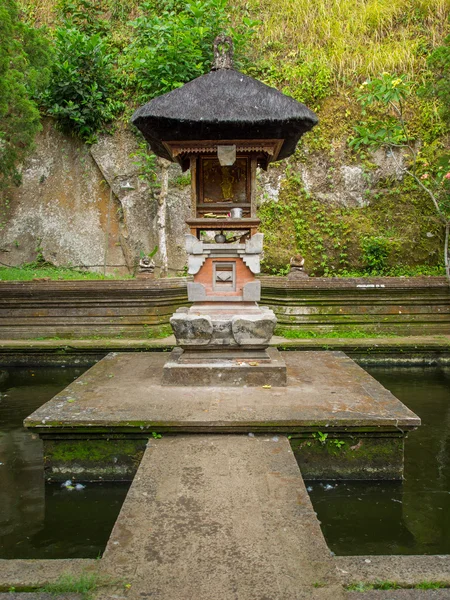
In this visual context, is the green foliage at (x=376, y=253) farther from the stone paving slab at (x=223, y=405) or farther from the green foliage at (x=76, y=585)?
the green foliage at (x=76, y=585)

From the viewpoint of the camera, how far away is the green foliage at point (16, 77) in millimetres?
7312

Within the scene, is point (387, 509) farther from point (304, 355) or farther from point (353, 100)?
point (353, 100)

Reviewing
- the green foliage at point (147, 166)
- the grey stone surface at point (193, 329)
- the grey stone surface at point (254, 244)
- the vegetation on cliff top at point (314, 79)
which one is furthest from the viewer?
the green foliage at point (147, 166)

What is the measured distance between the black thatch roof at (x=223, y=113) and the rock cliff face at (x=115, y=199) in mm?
6557

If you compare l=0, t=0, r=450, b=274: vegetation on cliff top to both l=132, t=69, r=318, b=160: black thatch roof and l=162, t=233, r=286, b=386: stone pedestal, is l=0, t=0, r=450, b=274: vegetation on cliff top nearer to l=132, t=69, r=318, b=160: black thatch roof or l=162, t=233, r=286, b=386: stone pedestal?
l=132, t=69, r=318, b=160: black thatch roof

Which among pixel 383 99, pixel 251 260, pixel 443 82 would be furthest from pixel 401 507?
pixel 443 82

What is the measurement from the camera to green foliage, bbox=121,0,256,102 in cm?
1002

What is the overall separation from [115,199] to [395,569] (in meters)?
11.2

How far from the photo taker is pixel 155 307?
27.7 feet

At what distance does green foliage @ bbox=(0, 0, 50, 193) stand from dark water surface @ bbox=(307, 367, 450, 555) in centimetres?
706

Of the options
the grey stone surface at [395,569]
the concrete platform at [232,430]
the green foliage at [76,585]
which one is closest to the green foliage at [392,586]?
the grey stone surface at [395,569]

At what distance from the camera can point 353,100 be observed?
467 inches

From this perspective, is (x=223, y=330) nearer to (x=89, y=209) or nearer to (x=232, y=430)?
(x=232, y=430)

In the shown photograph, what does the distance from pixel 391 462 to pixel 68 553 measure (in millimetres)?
2270
